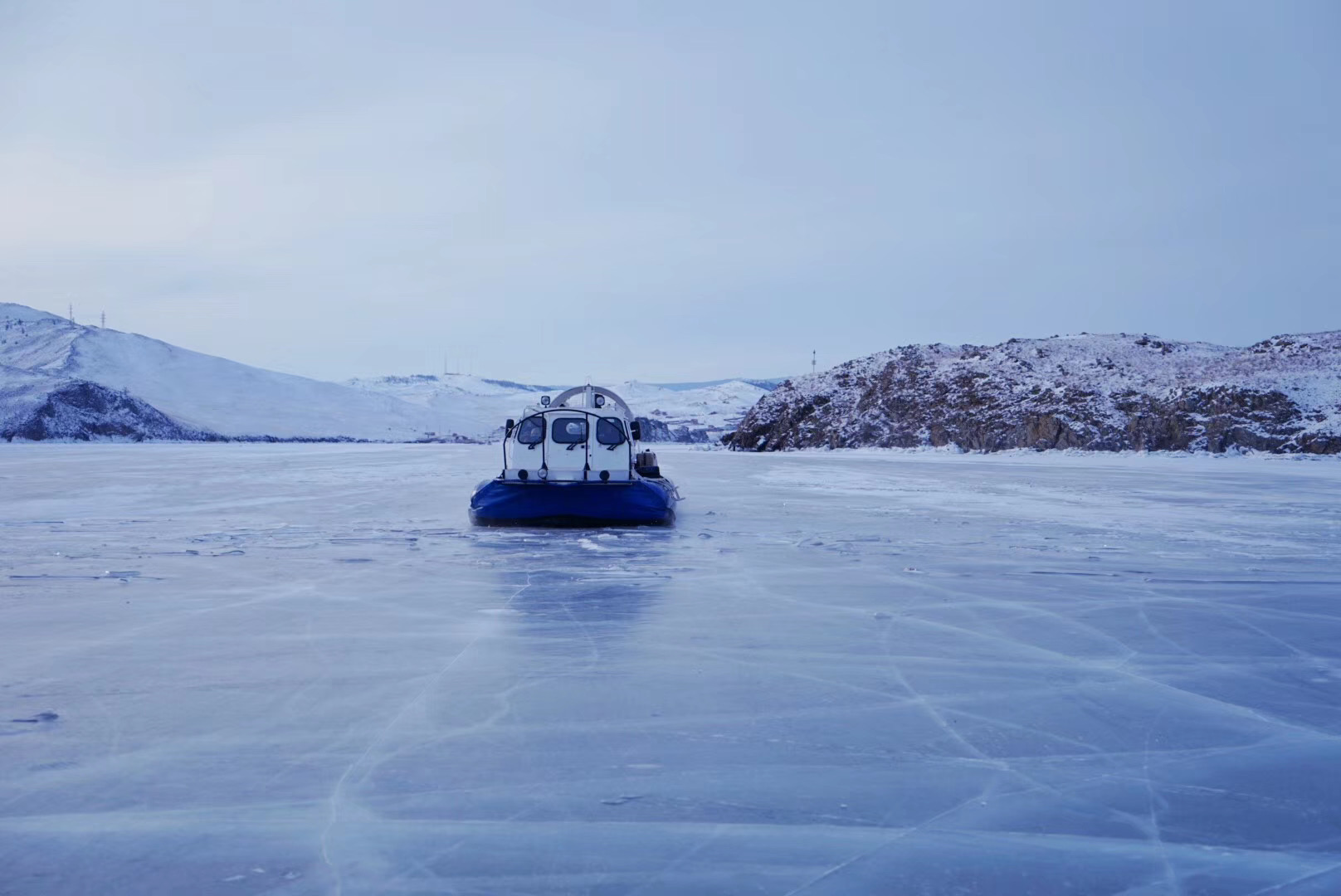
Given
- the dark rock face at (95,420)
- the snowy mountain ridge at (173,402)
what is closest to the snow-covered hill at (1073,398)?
the snowy mountain ridge at (173,402)

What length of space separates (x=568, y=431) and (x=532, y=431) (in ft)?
1.57

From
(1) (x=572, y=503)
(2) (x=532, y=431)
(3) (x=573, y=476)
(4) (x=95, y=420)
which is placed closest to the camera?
(1) (x=572, y=503)

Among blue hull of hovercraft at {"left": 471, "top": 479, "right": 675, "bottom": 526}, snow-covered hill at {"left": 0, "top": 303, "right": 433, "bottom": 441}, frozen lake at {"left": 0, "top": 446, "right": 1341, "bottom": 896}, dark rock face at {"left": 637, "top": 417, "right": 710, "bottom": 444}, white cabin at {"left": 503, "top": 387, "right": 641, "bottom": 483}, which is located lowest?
frozen lake at {"left": 0, "top": 446, "right": 1341, "bottom": 896}

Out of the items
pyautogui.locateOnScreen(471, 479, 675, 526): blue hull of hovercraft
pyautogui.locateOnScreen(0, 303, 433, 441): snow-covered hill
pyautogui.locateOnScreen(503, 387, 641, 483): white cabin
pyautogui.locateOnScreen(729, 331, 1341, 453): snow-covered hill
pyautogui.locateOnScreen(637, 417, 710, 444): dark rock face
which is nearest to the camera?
pyautogui.locateOnScreen(471, 479, 675, 526): blue hull of hovercraft

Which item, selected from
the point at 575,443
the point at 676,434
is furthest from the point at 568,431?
the point at 676,434

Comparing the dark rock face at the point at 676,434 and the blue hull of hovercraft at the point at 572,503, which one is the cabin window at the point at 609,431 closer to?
the blue hull of hovercraft at the point at 572,503

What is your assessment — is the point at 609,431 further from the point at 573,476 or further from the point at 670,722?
the point at 670,722

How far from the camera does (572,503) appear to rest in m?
13.2

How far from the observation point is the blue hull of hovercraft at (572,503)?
13195 millimetres

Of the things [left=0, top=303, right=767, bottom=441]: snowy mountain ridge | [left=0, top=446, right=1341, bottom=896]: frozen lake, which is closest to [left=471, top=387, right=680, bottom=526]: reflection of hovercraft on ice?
[left=0, top=446, right=1341, bottom=896]: frozen lake

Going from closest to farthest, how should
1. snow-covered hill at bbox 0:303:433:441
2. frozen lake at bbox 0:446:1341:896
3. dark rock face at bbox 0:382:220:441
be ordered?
frozen lake at bbox 0:446:1341:896, dark rock face at bbox 0:382:220:441, snow-covered hill at bbox 0:303:433:441

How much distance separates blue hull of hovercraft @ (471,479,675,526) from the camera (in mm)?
13195

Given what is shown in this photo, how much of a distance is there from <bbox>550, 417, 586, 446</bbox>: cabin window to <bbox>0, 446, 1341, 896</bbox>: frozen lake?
3361 mm

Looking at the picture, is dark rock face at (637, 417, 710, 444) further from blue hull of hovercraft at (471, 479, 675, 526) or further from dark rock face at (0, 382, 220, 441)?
blue hull of hovercraft at (471, 479, 675, 526)
